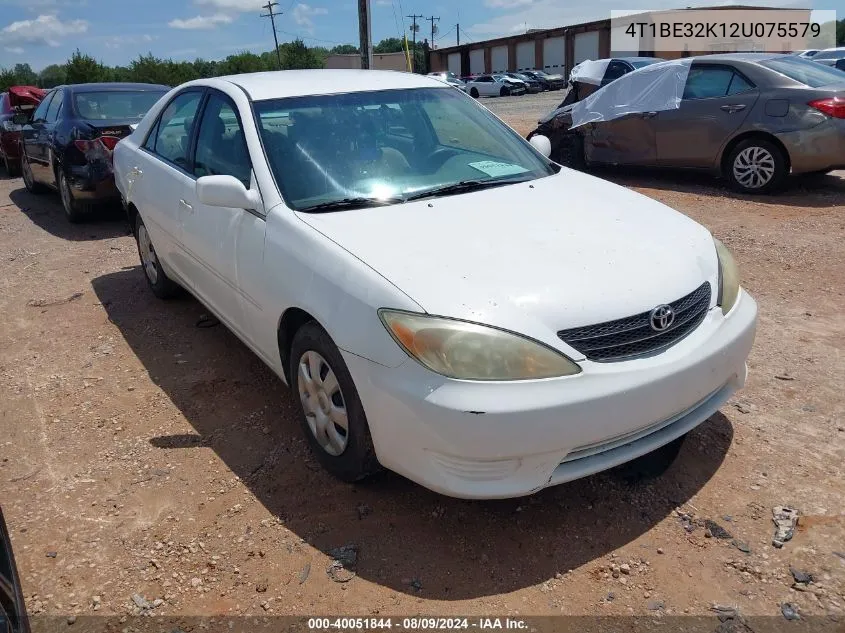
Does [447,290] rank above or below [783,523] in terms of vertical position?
above

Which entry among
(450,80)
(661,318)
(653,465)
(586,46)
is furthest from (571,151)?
(586,46)

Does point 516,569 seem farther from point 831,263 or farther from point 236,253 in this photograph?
point 831,263

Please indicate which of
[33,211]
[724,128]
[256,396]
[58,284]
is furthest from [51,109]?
[724,128]

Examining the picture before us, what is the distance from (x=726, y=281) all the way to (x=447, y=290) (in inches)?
51.7

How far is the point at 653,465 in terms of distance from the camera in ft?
9.90

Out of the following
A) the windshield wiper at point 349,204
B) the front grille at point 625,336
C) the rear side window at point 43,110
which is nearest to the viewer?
the front grille at point 625,336

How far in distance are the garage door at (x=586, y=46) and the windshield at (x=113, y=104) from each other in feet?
153

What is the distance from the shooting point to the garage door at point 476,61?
62531mm

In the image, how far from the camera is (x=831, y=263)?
5.69 m

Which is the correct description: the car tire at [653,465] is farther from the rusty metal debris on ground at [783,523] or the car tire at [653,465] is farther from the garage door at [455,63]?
the garage door at [455,63]

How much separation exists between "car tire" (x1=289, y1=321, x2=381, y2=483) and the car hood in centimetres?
42

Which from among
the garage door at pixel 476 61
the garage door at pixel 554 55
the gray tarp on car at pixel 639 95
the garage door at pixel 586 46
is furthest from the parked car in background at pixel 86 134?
the garage door at pixel 476 61

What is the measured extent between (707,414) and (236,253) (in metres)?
2.23

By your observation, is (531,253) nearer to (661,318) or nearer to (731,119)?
(661,318)
